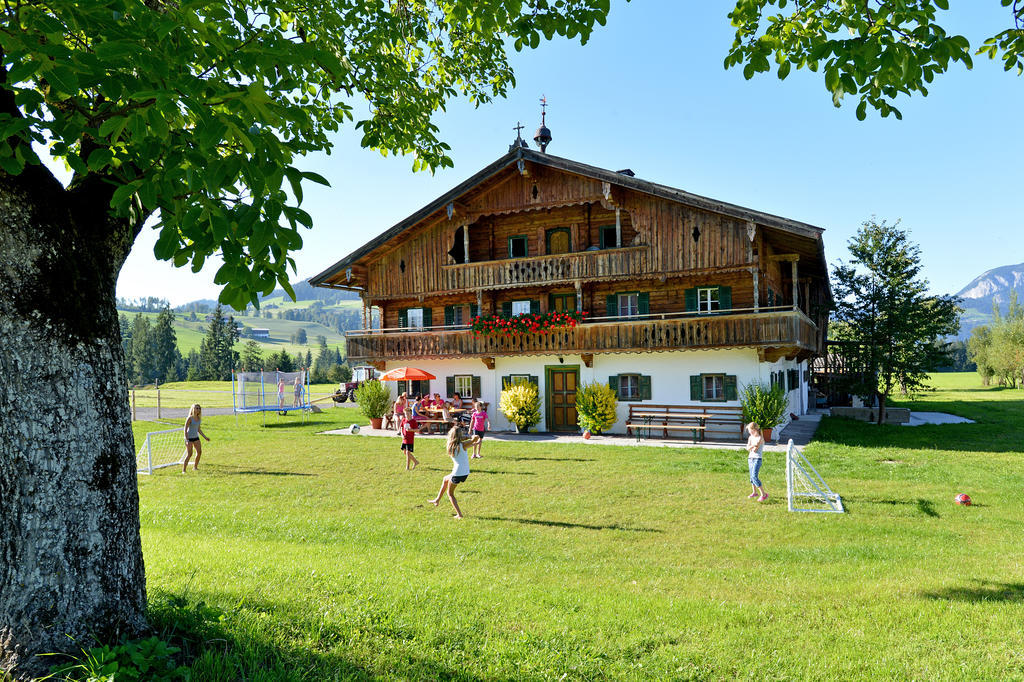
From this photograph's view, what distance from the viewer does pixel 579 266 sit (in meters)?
22.7

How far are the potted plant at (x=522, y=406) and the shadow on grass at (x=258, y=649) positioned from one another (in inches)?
707

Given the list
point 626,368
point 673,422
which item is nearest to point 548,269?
point 626,368

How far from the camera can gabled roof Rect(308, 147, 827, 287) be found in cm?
1975

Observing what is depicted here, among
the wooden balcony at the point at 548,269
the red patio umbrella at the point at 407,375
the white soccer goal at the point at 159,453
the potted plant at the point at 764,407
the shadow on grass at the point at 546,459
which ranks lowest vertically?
the shadow on grass at the point at 546,459

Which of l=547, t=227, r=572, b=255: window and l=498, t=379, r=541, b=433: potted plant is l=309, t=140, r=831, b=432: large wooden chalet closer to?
→ l=547, t=227, r=572, b=255: window

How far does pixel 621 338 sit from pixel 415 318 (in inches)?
404

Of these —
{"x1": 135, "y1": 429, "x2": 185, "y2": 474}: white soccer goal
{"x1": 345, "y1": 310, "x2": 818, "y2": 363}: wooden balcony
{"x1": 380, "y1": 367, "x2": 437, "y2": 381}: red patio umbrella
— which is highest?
{"x1": 345, "y1": 310, "x2": 818, "y2": 363}: wooden balcony

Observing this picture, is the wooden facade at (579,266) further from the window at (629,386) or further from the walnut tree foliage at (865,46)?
the walnut tree foliage at (865,46)

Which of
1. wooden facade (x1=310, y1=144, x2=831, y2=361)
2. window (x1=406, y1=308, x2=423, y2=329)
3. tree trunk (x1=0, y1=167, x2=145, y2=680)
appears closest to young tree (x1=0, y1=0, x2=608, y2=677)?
tree trunk (x1=0, y1=167, x2=145, y2=680)

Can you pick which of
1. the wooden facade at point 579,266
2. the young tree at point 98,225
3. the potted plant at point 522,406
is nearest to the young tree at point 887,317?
the wooden facade at point 579,266

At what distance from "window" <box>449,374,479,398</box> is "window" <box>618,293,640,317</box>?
681cm

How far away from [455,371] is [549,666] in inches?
816

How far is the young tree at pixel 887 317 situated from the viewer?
2384cm

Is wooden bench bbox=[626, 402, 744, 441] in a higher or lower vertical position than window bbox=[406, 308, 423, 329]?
lower
